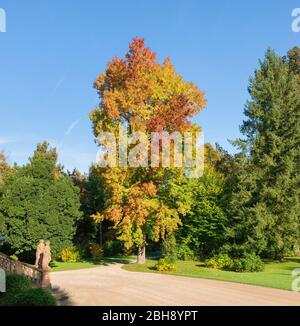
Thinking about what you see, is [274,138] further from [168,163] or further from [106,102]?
[106,102]

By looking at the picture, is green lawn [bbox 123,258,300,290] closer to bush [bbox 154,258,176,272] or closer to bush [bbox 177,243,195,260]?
bush [bbox 154,258,176,272]

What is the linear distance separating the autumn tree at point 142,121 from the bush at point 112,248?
1132 cm

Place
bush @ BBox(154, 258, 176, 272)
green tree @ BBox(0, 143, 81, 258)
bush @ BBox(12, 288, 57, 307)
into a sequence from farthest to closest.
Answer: green tree @ BBox(0, 143, 81, 258) < bush @ BBox(154, 258, 176, 272) < bush @ BBox(12, 288, 57, 307)

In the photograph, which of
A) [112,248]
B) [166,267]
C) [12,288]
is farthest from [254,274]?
[112,248]

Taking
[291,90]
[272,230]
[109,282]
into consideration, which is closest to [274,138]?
[291,90]

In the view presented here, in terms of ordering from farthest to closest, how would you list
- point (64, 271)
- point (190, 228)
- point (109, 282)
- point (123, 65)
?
point (190, 228), point (123, 65), point (64, 271), point (109, 282)

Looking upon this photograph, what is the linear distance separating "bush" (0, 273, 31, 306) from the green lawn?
43.5 ft

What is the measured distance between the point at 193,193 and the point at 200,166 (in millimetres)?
5453

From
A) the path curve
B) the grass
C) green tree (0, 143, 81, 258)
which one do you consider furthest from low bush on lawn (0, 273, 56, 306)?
the grass

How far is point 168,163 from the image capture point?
32.6 meters

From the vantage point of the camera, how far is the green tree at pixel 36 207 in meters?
32.1

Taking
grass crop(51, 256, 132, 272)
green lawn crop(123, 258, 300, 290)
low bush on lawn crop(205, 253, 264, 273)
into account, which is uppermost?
low bush on lawn crop(205, 253, 264, 273)

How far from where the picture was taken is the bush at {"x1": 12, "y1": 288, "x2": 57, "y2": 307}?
45.7 ft

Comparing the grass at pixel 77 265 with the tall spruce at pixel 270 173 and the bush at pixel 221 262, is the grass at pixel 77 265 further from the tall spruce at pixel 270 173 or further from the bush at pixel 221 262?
the tall spruce at pixel 270 173
